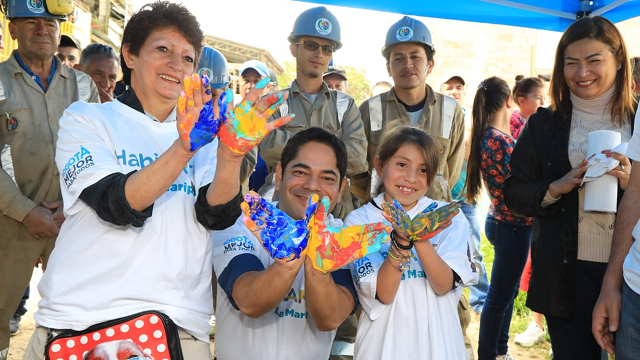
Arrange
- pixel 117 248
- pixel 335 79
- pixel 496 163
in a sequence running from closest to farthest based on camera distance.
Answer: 1. pixel 117 248
2. pixel 496 163
3. pixel 335 79

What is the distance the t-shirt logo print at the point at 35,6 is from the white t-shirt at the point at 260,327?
2.26 m

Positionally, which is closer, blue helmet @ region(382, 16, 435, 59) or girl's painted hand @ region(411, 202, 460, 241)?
girl's painted hand @ region(411, 202, 460, 241)

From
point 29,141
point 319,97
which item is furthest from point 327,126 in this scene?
point 29,141

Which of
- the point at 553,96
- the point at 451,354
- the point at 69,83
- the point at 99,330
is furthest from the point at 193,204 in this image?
the point at 69,83

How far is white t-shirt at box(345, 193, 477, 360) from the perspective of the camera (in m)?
2.36

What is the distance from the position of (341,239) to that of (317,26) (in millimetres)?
2346

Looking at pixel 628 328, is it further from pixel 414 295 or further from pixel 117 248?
pixel 117 248

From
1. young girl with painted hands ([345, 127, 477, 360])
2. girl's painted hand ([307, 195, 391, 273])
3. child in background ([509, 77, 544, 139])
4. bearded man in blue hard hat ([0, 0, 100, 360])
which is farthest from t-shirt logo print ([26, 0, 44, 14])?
child in background ([509, 77, 544, 139])

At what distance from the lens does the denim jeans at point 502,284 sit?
406 cm

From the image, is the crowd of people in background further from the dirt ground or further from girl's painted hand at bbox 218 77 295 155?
the dirt ground

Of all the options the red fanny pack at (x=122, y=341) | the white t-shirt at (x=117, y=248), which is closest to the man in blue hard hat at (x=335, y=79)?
the white t-shirt at (x=117, y=248)

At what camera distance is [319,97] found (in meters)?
3.89

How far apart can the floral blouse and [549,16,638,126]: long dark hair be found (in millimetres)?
1414

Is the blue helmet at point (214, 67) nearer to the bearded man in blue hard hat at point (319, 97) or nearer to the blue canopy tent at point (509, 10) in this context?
the bearded man in blue hard hat at point (319, 97)
